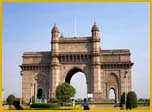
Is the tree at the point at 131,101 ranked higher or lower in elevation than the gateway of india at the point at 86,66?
lower

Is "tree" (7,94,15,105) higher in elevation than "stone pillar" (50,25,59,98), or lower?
lower

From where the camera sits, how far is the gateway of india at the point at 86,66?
65.7 metres

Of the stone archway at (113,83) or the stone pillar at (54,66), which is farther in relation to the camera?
the stone archway at (113,83)

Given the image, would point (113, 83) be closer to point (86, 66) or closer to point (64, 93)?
point (86, 66)

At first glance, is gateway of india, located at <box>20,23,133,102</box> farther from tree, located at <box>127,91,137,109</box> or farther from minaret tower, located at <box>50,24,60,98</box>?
tree, located at <box>127,91,137,109</box>

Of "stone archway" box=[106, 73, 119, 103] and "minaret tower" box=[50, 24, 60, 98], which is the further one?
"stone archway" box=[106, 73, 119, 103]

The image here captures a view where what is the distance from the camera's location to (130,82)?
65.2 metres

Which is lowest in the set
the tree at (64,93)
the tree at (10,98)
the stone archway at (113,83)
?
the tree at (10,98)

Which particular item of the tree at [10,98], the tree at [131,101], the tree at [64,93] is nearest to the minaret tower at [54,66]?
the tree at [64,93]

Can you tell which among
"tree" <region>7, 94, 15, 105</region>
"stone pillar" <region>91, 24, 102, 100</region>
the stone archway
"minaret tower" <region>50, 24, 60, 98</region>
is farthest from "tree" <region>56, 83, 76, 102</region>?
the stone archway

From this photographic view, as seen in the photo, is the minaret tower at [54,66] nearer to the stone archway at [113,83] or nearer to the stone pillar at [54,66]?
the stone pillar at [54,66]

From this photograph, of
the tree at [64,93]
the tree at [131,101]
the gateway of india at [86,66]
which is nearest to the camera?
the tree at [131,101]

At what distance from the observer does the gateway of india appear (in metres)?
65.7

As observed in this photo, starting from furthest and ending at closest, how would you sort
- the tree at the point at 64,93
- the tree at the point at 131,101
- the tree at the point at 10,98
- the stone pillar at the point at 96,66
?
the stone pillar at the point at 96,66
the tree at the point at 64,93
the tree at the point at 10,98
the tree at the point at 131,101
